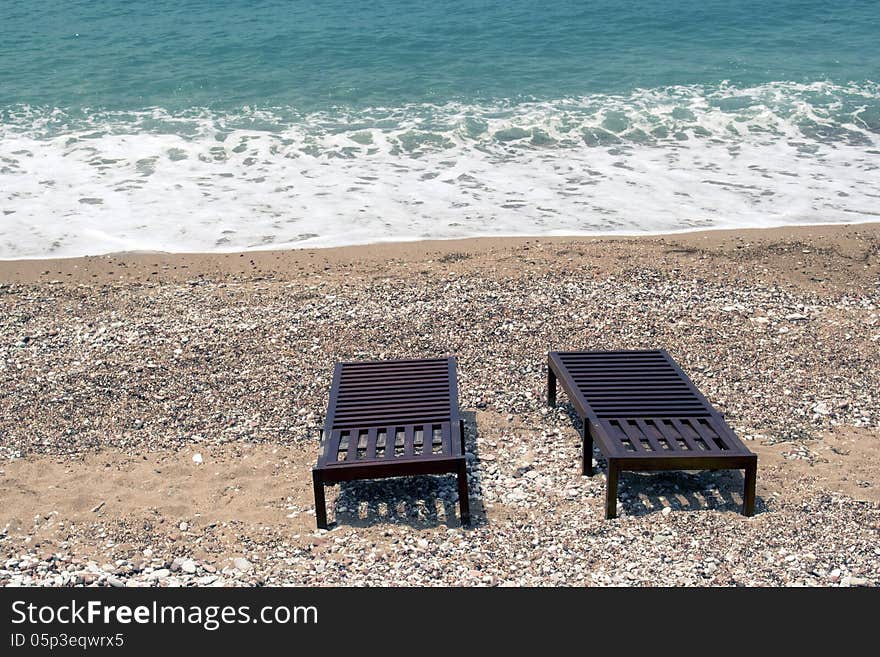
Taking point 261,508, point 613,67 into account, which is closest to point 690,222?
point 261,508

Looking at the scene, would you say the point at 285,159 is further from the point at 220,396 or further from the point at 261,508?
the point at 261,508

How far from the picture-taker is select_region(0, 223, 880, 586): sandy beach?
5277 mm

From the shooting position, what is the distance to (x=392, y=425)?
6.01 m

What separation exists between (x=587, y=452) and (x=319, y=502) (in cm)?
192

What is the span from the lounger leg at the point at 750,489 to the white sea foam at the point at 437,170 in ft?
21.5

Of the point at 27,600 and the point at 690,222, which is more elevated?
the point at 27,600

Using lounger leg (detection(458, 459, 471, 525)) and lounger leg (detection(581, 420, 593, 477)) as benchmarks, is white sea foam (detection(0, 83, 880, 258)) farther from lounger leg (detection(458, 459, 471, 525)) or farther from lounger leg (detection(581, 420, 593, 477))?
lounger leg (detection(458, 459, 471, 525))

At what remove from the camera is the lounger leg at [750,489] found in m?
5.46

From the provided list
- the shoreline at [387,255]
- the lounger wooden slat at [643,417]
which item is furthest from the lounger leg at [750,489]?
the shoreline at [387,255]

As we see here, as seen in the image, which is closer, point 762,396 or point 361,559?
point 361,559

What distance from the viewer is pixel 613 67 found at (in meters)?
22.2

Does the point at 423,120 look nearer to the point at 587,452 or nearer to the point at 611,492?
the point at 587,452

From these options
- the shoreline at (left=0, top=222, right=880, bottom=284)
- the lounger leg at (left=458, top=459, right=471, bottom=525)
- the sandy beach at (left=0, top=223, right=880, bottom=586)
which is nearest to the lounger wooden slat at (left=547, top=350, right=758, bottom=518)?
the sandy beach at (left=0, top=223, right=880, bottom=586)

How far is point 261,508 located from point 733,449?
3.15 m
